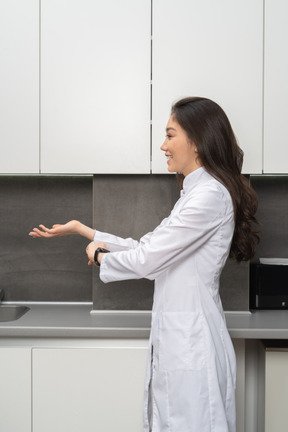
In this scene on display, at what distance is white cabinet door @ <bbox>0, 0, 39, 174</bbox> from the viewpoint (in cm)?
214

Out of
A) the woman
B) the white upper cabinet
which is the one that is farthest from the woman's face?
the white upper cabinet

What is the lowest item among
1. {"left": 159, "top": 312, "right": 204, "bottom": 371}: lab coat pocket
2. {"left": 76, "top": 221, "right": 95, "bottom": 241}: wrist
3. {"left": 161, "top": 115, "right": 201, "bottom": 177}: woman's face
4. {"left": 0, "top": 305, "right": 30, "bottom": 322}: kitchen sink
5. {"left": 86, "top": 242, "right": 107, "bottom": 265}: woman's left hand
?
{"left": 0, "top": 305, "right": 30, "bottom": 322}: kitchen sink

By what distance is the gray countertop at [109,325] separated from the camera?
6.32 feet

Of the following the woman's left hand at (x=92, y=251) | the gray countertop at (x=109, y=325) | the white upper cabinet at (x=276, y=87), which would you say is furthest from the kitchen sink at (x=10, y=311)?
the white upper cabinet at (x=276, y=87)

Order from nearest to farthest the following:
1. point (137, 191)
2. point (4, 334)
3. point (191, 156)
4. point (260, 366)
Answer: point (191, 156) < point (4, 334) < point (260, 366) < point (137, 191)

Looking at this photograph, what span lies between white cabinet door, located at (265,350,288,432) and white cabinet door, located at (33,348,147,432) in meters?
0.49

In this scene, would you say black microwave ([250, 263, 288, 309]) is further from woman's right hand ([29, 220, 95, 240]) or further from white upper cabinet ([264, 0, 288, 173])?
woman's right hand ([29, 220, 95, 240])

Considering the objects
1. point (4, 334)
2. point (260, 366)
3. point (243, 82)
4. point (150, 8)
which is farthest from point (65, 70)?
point (260, 366)

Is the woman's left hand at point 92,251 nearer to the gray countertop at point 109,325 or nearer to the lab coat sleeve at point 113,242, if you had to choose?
the lab coat sleeve at point 113,242

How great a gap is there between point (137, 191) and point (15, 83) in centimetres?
71

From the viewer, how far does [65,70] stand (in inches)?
84.1

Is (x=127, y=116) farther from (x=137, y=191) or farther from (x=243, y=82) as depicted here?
(x=243, y=82)

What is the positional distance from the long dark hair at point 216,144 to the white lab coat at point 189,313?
0.13 feet

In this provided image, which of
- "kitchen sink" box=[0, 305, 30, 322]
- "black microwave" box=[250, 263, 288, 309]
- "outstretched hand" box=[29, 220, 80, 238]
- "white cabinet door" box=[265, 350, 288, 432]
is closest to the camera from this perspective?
"outstretched hand" box=[29, 220, 80, 238]
